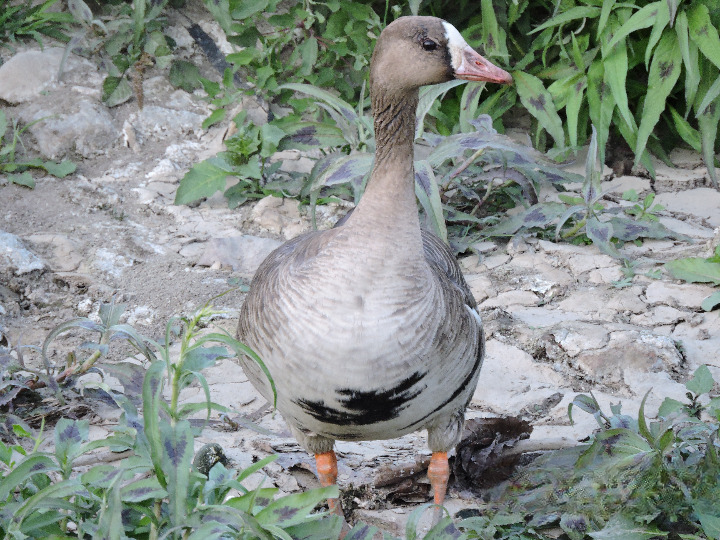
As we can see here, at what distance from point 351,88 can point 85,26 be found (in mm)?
1581

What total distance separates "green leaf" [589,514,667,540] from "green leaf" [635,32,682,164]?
2916 millimetres

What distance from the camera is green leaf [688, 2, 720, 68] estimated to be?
4469mm

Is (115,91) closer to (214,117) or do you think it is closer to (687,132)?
(214,117)

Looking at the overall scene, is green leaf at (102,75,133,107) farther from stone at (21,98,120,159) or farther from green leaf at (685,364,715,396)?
green leaf at (685,364,715,396)

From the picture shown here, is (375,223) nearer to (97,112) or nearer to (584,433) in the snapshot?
(584,433)

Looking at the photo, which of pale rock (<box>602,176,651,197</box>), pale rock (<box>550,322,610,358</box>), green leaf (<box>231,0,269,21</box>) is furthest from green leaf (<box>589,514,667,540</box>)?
green leaf (<box>231,0,269,21</box>)

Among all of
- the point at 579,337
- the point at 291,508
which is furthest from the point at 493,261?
the point at 291,508

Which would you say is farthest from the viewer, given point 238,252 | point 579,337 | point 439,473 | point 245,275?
point 238,252

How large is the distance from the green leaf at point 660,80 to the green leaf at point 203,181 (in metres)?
2.20

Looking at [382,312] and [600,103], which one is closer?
[382,312]

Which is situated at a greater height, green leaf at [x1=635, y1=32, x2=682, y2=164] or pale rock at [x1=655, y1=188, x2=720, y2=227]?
green leaf at [x1=635, y1=32, x2=682, y2=164]

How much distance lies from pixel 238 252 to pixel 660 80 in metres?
2.42

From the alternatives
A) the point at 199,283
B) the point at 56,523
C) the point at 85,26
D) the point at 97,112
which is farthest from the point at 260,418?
the point at 85,26

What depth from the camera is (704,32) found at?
452cm
